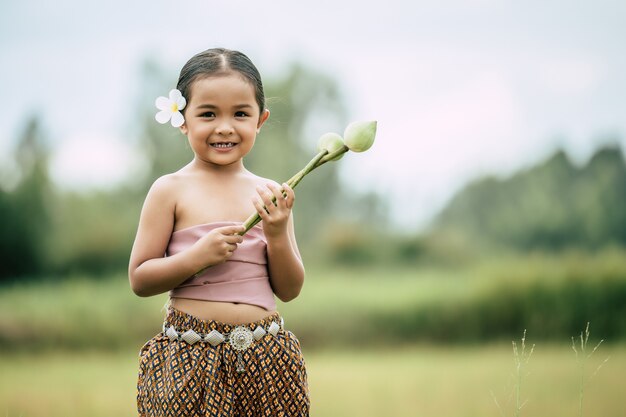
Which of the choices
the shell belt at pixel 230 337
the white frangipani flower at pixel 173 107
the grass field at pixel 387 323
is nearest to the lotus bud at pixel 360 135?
the white frangipani flower at pixel 173 107

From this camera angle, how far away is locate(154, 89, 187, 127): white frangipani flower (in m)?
2.42

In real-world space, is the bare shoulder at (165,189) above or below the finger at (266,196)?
above

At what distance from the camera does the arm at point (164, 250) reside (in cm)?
225

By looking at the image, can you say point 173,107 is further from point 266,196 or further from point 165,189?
point 266,196

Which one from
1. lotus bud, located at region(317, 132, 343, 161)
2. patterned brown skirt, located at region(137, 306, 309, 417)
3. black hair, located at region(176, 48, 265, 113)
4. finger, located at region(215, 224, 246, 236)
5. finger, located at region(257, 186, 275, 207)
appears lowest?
patterned brown skirt, located at region(137, 306, 309, 417)

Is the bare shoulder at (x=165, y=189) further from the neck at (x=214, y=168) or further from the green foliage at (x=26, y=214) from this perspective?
the green foliage at (x=26, y=214)

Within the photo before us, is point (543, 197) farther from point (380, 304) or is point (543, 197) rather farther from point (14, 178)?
point (14, 178)

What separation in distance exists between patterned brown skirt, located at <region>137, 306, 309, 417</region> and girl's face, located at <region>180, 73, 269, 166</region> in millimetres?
564

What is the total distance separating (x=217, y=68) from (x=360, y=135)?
544mm

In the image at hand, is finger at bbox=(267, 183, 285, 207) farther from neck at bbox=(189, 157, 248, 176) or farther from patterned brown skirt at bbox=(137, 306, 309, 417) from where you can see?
patterned brown skirt at bbox=(137, 306, 309, 417)

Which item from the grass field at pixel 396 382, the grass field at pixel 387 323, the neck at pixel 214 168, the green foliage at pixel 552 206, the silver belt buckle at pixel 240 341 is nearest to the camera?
the silver belt buckle at pixel 240 341

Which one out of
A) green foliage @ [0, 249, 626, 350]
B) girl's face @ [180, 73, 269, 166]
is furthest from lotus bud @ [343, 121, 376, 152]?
green foliage @ [0, 249, 626, 350]

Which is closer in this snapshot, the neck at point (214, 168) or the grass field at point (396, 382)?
the neck at point (214, 168)

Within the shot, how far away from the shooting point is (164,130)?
7.87 m
